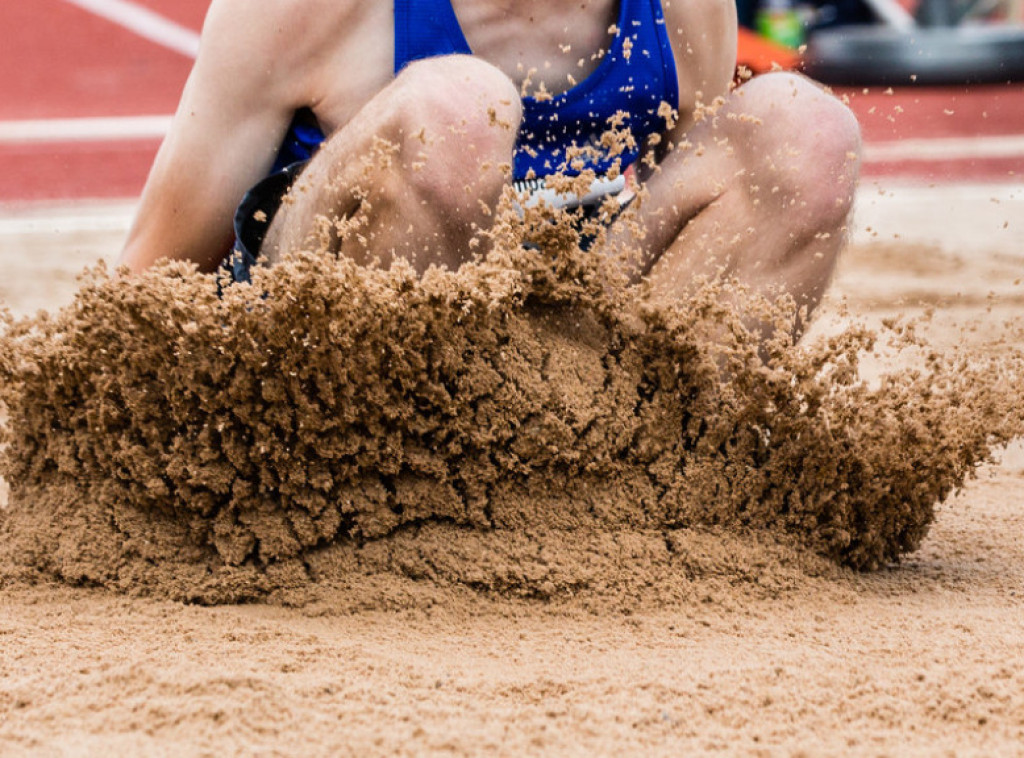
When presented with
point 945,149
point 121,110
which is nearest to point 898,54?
point 945,149

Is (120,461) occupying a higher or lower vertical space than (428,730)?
higher

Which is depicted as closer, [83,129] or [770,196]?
[770,196]

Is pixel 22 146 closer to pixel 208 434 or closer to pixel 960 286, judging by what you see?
pixel 960 286

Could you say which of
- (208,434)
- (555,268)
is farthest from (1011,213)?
(208,434)

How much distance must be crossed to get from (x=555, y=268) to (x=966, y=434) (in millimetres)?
613

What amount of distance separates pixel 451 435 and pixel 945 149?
5.03 m

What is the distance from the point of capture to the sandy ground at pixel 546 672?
1246mm

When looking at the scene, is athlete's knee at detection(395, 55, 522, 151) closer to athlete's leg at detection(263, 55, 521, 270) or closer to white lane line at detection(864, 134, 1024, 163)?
athlete's leg at detection(263, 55, 521, 270)

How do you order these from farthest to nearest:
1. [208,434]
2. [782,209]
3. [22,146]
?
[22,146] < [782,209] < [208,434]

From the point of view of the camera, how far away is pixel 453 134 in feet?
5.28

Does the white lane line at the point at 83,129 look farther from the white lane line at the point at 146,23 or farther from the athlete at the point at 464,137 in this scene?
the athlete at the point at 464,137

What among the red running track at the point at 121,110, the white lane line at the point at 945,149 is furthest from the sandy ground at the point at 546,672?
the white lane line at the point at 945,149

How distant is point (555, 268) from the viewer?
1619 millimetres

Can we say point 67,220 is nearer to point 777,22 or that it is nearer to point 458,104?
point 458,104
